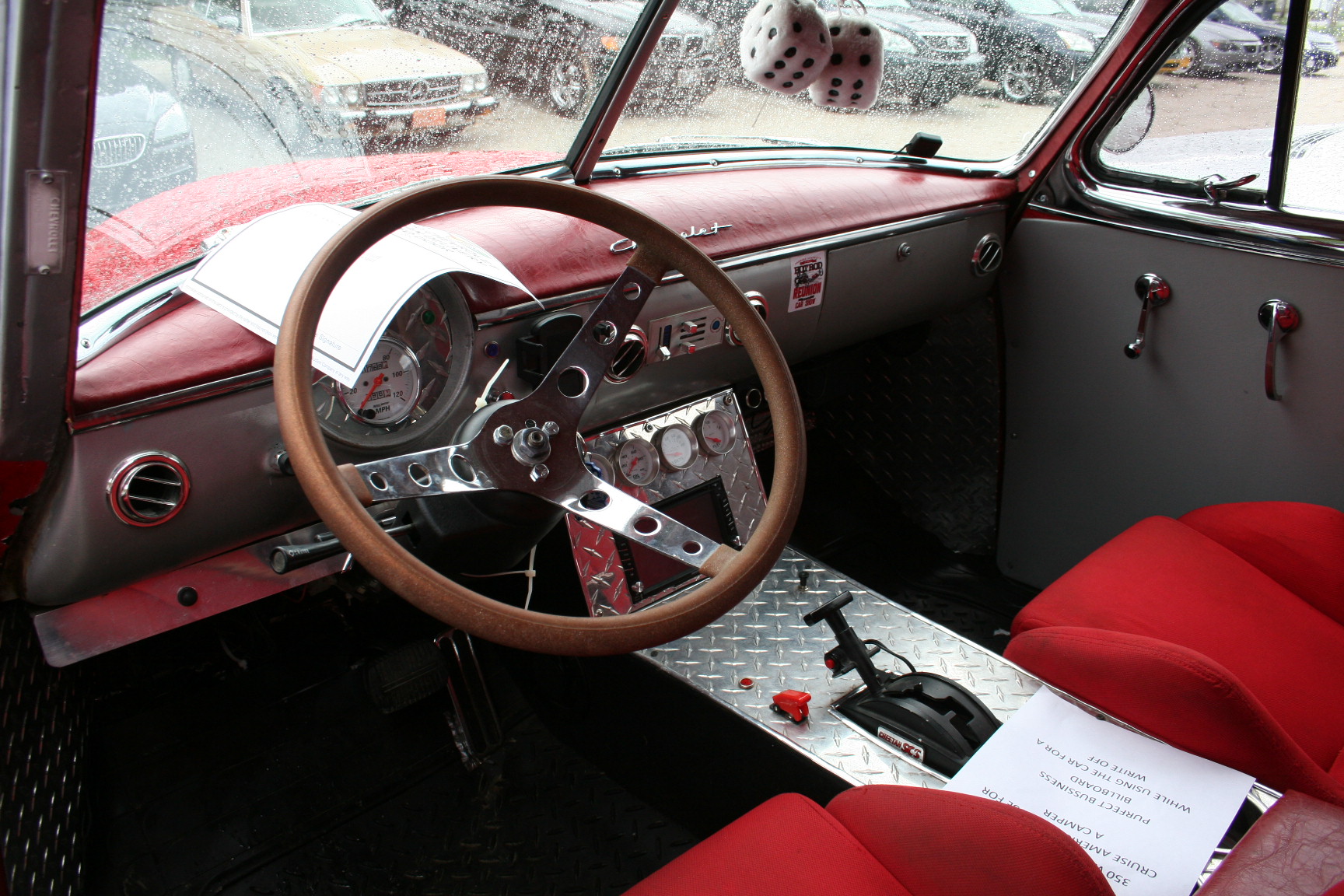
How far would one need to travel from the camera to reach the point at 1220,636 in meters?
1.56

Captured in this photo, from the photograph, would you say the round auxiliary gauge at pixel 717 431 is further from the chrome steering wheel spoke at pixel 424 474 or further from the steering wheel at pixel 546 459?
the chrome steering wheel spoke at pixel 424 474

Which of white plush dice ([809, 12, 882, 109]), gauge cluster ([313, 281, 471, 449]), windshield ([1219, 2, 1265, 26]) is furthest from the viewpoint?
windshield ([1219, 2, 1265, 26])

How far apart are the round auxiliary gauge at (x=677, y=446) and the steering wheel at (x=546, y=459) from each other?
519 millimetres

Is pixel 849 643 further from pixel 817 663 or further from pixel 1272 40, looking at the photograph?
pixel 1272 40

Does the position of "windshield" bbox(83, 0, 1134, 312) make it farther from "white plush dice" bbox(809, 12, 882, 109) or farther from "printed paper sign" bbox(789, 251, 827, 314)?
"printed paper sign" bbox(789, 251, 827, 314)

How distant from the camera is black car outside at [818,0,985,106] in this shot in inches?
80.4

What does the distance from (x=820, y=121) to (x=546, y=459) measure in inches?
52.4

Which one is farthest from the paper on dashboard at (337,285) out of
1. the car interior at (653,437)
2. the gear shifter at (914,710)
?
the gear shifter at (914,710)

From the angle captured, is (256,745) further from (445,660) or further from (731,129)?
(731,129)

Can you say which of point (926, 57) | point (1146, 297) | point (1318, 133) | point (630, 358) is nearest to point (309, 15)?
point (630, 358)

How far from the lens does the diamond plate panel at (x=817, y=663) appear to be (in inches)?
56.8

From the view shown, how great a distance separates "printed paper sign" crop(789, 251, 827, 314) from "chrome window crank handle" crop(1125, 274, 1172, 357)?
0.79m

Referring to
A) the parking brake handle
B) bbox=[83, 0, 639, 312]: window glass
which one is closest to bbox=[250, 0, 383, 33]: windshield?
bbox=[83, 0, 639, 312]: window glass

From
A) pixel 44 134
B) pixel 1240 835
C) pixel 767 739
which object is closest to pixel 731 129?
pixel 767 739
